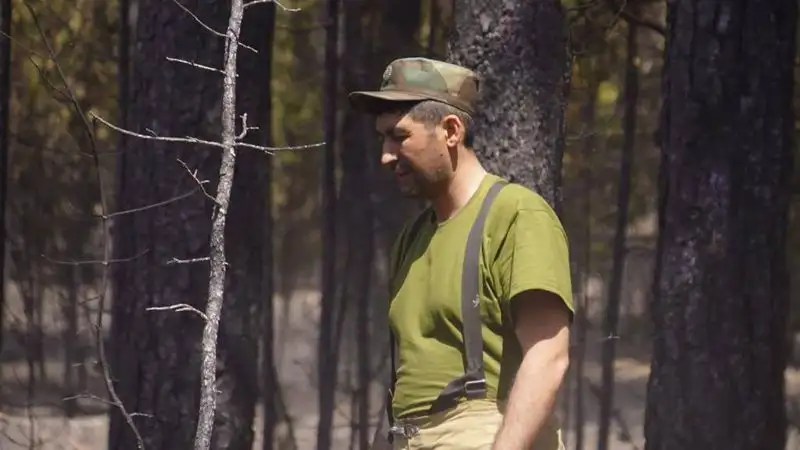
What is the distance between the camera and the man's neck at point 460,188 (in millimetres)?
3660

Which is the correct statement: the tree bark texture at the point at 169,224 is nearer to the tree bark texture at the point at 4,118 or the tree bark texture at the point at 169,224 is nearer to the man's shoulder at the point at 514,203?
the tree bark texture at the point at 4,118

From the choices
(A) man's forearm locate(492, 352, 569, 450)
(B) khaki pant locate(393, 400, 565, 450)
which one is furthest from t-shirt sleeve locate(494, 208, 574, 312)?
(B) khaki pant locate(393, 400, 565, 450)

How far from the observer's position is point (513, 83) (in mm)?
5246

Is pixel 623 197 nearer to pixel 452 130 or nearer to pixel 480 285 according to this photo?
pixel 452 130

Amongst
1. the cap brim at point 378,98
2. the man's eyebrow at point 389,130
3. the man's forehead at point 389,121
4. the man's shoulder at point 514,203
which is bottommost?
the man's shoulder at point 514,203

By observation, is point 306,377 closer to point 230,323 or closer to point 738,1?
point 230,323

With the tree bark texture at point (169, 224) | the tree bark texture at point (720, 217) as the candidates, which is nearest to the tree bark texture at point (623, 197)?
the tree bark texture at point (720, 217)

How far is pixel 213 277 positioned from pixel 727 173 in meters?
2.89

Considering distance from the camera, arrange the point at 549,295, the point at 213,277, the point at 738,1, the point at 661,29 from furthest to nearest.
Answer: the point at 661,29
the point at 738,1
the point at 213,277
the point at 549,295

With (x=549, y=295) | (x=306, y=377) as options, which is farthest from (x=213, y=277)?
(x=306, y=377)

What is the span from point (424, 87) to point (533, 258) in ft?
1.75

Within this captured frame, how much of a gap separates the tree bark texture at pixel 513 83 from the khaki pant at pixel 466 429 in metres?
1.70

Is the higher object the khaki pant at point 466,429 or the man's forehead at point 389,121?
the man's forehead at point 389,121

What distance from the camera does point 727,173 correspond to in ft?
20.4
